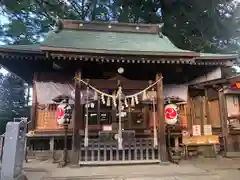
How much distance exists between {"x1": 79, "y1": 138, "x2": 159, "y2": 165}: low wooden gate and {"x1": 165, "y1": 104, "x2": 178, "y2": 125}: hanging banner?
0.89 m

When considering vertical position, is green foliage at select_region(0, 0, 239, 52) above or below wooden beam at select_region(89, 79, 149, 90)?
above

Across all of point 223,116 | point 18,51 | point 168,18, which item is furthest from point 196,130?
point 168,18

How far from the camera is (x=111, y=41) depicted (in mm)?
8609

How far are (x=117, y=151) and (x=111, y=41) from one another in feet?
14.6

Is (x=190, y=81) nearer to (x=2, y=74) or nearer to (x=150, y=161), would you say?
(x=150, y=161)

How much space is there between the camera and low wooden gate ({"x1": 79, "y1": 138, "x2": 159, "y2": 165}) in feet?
21.0

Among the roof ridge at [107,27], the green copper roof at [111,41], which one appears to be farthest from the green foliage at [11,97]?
the green copper roof at [111,41]

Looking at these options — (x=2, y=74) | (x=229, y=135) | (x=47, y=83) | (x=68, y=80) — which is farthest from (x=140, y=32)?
(x=2, y=74)

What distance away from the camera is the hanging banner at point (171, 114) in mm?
6863

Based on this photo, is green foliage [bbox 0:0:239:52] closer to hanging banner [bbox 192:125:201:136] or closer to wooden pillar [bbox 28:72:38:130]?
hanging banner [bbox 192:125:201:136]

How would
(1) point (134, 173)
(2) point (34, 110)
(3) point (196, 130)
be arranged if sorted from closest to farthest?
(1) point (134, 173)
(2) point (34, 110)
(3) point (196, 130)

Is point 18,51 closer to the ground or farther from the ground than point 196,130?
farther from the ground

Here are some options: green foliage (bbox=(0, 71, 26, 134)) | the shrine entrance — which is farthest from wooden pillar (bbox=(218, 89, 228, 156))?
green foliage (bbox=(0, 71, 26, 134))

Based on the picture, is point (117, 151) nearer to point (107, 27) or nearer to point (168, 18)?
point (107, 27)
